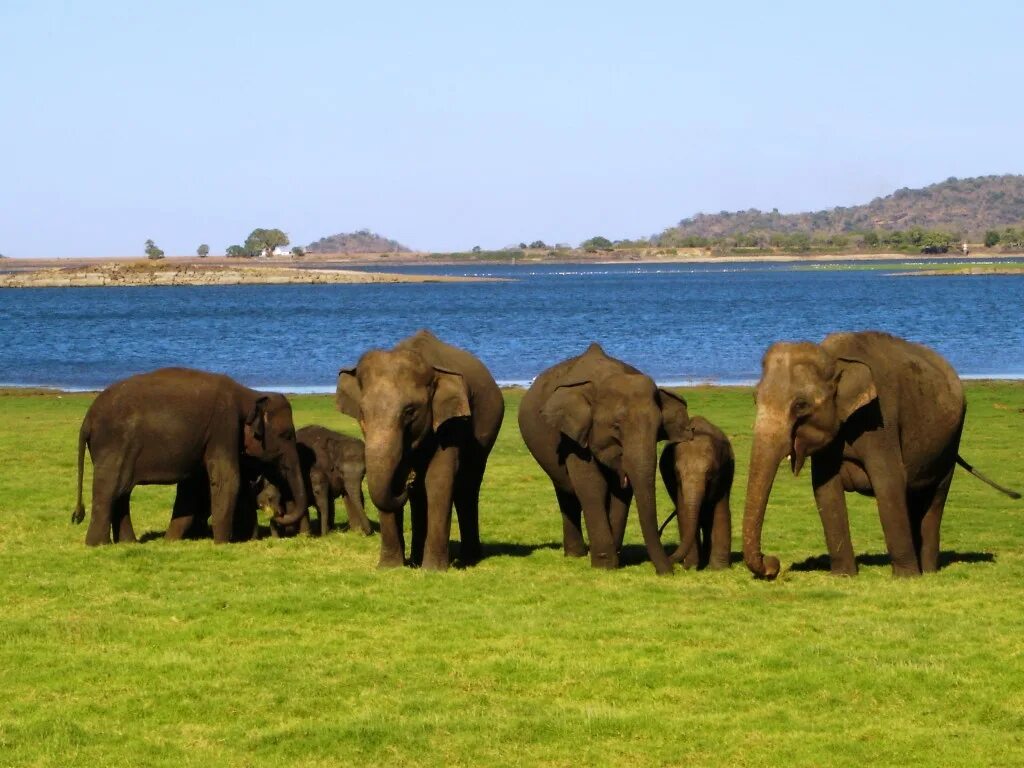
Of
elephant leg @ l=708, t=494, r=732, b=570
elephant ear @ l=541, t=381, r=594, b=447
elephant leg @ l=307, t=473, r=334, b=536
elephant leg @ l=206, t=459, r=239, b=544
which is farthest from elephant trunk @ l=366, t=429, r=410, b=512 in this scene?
elephant leg @ l=307, t=473, r=334, b=536

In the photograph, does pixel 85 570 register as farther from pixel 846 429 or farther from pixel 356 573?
pixel 846 429

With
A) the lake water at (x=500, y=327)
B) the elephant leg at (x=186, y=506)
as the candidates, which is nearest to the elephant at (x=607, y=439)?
the elephant leg at (x=186, y=506)

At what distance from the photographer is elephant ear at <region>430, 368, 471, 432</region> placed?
16.5 meters

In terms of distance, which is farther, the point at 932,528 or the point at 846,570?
the point at 932,528

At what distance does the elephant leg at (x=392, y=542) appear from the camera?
16.8 metres

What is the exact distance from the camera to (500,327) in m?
103

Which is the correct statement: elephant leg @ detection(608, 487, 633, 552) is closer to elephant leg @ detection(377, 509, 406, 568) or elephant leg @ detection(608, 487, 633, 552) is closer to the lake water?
elephant leg @ detection(377, 509, 406, 568)

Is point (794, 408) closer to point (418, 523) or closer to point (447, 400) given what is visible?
point (447, 400)

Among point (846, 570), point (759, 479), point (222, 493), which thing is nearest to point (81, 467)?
point (222, 493)

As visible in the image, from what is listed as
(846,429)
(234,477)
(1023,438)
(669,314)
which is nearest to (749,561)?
(846,429)

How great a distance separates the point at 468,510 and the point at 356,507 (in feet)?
9.55

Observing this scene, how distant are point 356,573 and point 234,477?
9.25 ft

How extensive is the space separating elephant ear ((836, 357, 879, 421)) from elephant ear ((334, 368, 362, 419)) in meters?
4.44

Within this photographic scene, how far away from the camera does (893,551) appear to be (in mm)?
16375
